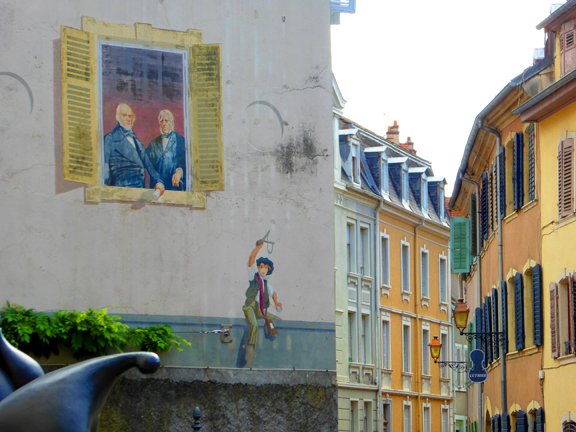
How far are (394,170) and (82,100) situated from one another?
85.2 ft

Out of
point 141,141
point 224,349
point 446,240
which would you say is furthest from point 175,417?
point 446,240

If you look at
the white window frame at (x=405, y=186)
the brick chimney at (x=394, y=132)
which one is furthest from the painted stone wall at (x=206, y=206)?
the brick chimney at (x=394, y=132)

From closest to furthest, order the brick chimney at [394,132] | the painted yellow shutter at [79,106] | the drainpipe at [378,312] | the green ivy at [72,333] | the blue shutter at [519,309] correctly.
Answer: the green ivy at [72,333]
the painted yellow shutter at [79,106]
the blue shutter at [519,309]
the drainpipe at [378,312]
the brick chimney at [394,132]

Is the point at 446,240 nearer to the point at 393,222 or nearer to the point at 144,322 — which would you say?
the point at 393,222

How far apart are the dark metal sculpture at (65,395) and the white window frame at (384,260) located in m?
30.6

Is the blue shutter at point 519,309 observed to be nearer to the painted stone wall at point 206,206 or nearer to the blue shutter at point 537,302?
the blue shutter at point 537,302

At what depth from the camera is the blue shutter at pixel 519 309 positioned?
18.8 m

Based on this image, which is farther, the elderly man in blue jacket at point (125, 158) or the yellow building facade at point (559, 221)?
the yellow building facade at point (559, 221)

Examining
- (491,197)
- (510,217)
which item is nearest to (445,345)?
(491,197)

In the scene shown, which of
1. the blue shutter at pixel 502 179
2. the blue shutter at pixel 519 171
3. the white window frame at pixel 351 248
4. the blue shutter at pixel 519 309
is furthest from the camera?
the white window frame at pixel 351 248

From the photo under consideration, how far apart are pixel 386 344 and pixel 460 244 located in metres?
8.42

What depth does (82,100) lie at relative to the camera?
46.9 ft

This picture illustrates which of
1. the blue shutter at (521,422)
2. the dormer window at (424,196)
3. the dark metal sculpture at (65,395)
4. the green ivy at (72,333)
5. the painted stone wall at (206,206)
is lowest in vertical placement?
the blue shutter at (521,422)

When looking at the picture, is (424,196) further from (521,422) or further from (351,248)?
(521,422)
